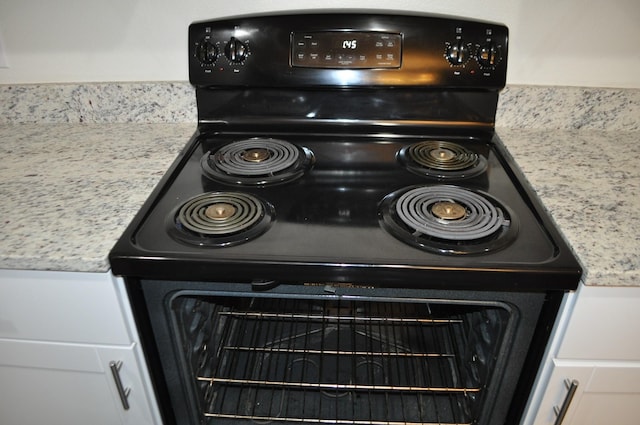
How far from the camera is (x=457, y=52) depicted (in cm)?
111

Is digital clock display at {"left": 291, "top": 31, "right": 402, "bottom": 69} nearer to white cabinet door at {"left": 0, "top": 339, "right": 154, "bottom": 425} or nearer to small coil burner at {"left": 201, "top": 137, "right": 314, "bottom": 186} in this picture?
small coil burner at {"left": 201, "top": 137, "right": 314, "bottom": 186}

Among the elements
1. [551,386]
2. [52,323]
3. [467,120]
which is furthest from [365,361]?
[52,323]

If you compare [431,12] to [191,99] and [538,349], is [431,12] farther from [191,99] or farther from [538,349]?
[538,349]

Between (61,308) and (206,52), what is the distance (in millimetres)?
653

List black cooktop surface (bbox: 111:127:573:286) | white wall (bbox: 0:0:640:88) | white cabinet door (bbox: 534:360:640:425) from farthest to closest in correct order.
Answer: white wall (bbox: 0:0:640:88) → white cabinet door (bbox: 534:360:640:425) → black cooktop surface (bbox: 111:127:573:286)

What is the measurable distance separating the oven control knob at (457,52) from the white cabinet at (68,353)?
0.85 metres


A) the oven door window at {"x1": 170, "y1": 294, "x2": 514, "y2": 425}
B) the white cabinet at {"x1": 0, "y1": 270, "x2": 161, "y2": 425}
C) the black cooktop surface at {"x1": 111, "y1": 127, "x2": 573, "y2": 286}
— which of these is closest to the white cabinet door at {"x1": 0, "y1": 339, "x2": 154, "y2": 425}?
the white cabinet at {"x1": 0, "y1": 270, "x2": 161, "y2": 425}

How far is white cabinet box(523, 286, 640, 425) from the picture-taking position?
800 mm

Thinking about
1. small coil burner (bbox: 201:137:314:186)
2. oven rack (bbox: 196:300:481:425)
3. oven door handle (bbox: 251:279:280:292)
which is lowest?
oven rack (bbox: 196:300:481:425)

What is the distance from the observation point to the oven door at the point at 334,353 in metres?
0.87

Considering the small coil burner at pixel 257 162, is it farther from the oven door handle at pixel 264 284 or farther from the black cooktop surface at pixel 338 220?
the oven door handle at pixel 264 284

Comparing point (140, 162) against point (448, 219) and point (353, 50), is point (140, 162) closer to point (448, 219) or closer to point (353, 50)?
point (353, 50)

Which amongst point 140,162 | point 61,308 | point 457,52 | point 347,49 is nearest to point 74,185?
point 140,162

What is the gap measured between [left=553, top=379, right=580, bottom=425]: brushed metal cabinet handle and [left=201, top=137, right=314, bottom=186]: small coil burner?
2.17ft
